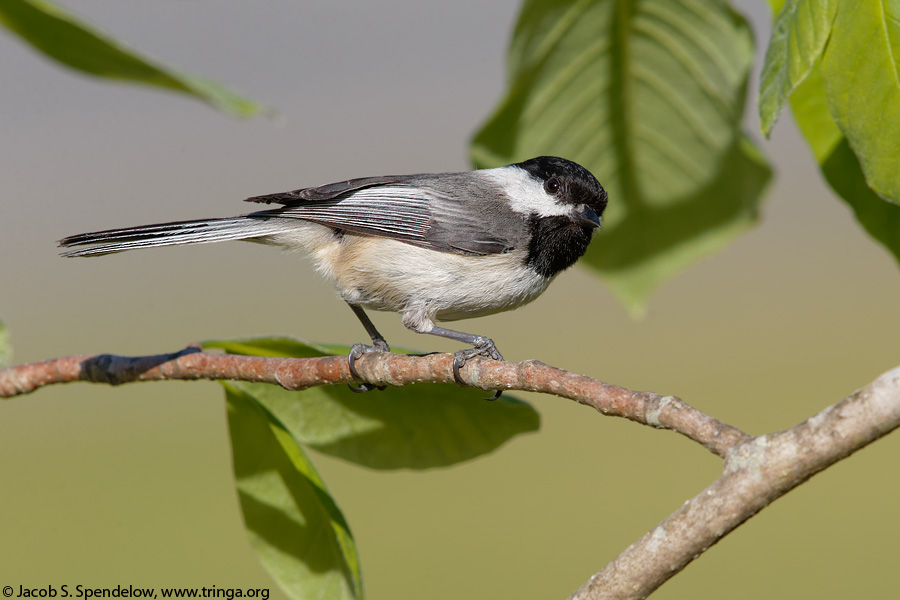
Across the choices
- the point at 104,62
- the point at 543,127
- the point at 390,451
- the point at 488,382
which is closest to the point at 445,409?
the point at 390,451

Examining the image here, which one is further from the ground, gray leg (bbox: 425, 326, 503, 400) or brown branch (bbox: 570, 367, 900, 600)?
gray leg (bbox: 425, 326, 503, 400)

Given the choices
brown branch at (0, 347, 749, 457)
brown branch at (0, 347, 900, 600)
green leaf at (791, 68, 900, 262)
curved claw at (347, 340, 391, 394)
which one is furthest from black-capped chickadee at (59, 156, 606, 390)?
brown branch at (0, 347, 900, 600)

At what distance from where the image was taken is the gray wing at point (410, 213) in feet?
7.83

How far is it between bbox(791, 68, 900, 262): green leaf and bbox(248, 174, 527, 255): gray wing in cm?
108

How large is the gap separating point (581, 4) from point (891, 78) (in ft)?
2.72

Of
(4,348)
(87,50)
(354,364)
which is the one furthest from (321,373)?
(87,50)

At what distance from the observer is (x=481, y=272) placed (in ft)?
7.68

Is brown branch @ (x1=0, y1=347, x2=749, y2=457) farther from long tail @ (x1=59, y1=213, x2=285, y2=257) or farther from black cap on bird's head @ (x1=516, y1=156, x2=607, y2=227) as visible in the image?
black cap on bird's head @ (x1=516, y1=156, x2=607, y2=227)

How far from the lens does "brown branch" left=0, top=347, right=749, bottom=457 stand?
111 cm

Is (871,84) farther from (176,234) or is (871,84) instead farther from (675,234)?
(176,234)

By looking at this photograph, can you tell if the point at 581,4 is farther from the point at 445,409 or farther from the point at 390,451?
the point at 390,451

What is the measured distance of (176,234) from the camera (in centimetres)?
213

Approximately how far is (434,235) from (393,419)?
0.82m

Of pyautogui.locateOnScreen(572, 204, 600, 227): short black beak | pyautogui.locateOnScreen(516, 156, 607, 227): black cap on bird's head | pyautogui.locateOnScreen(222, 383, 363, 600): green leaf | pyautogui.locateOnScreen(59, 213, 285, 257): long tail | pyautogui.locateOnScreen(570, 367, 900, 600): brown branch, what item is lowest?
pyautogui.locateOnScreen(570, 367, 900, 600): brown branch
